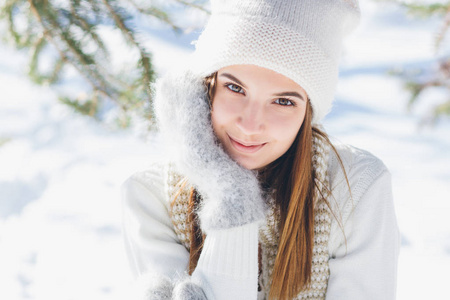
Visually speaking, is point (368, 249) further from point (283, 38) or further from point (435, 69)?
point (435, 69)

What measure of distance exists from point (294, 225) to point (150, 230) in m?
0.42

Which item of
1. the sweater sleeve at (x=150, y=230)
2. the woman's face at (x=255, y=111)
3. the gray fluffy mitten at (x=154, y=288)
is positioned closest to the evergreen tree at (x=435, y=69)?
the woman's face at (x=255, y=111)

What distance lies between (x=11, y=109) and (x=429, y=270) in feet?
10.7

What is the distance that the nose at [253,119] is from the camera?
1.06 metres

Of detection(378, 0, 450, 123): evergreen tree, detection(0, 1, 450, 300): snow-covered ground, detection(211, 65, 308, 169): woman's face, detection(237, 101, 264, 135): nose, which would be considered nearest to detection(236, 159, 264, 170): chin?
detection(211, 65, 308, 169): woman's face

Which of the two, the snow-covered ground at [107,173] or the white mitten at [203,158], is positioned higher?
the white mitten at [203,158]

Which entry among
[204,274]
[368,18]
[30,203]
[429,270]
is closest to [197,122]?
[204,274]

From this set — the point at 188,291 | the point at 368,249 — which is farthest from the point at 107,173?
the point at 368,249

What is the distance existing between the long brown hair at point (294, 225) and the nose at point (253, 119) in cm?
17

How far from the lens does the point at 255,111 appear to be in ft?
3.49

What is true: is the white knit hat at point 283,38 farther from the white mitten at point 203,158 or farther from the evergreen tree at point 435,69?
the evergreen tree at point 435,69

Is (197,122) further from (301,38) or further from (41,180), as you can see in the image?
(41,180)

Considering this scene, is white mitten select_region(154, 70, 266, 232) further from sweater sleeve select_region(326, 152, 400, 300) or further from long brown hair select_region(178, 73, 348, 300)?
sweater sleeve select_region(326, 152, 400, 300)

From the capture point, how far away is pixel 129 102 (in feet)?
4.54
